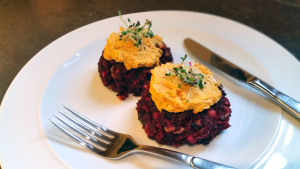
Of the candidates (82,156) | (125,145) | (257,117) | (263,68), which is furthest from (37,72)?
(263,68)

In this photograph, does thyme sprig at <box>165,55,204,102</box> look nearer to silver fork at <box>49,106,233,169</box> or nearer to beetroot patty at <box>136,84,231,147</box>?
beetroot patty at <box>136,84,231,147</box>

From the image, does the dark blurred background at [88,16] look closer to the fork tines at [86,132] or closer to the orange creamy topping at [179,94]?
the fork tines at [86,132]

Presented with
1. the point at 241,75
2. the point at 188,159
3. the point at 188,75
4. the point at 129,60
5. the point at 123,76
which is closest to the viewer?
the point at 188,159

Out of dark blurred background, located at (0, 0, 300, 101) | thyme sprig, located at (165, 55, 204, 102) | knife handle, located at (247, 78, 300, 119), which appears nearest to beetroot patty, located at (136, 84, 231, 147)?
thyme sprig, located at (165, 55, 204, 102)

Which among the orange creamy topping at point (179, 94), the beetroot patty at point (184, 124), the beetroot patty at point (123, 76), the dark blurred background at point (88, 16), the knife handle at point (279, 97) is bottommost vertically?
the beetroot patty at point (184, 124)

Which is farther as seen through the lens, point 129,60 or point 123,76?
point 123,76

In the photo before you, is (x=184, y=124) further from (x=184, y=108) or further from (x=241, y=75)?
(x=241, y=75)

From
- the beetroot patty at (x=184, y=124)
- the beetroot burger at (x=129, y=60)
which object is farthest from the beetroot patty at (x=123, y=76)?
the beetroot patty at (x=184, y=124)

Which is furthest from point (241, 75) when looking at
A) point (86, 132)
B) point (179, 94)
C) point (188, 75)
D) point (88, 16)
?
point (88, 16)
